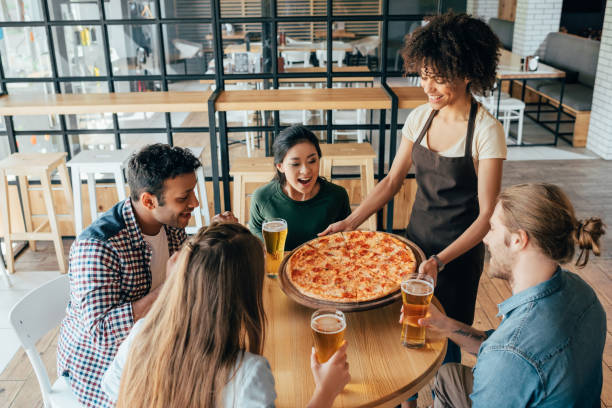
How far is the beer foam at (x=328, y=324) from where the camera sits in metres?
1.36

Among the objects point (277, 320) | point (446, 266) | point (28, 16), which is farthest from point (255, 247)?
point (28, 16)

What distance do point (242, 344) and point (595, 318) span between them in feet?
2.82

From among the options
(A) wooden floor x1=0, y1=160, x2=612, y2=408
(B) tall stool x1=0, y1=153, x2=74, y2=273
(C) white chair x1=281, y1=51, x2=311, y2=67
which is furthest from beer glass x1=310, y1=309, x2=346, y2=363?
(C) white chair x1=281, y1=51, x2=311, y2=67

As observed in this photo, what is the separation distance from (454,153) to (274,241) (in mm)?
748

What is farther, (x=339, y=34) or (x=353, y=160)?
(x=339, y=34)

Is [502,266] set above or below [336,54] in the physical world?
below

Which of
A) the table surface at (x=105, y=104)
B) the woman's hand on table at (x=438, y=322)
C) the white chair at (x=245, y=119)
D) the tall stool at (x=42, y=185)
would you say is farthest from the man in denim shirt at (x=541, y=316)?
the white chair at (x=245, y=119)

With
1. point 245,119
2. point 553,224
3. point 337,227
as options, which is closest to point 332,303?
point 337,227

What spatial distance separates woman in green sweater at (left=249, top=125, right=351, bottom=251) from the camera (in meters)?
2.25

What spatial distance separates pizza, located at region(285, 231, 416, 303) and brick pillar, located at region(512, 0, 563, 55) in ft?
22.5

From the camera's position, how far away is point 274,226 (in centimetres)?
184

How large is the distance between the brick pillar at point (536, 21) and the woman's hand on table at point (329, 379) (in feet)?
25.0

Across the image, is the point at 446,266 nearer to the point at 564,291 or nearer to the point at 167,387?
the point at 564,291

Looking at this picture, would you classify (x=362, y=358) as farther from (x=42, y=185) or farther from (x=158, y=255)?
(x=42, y=185)
